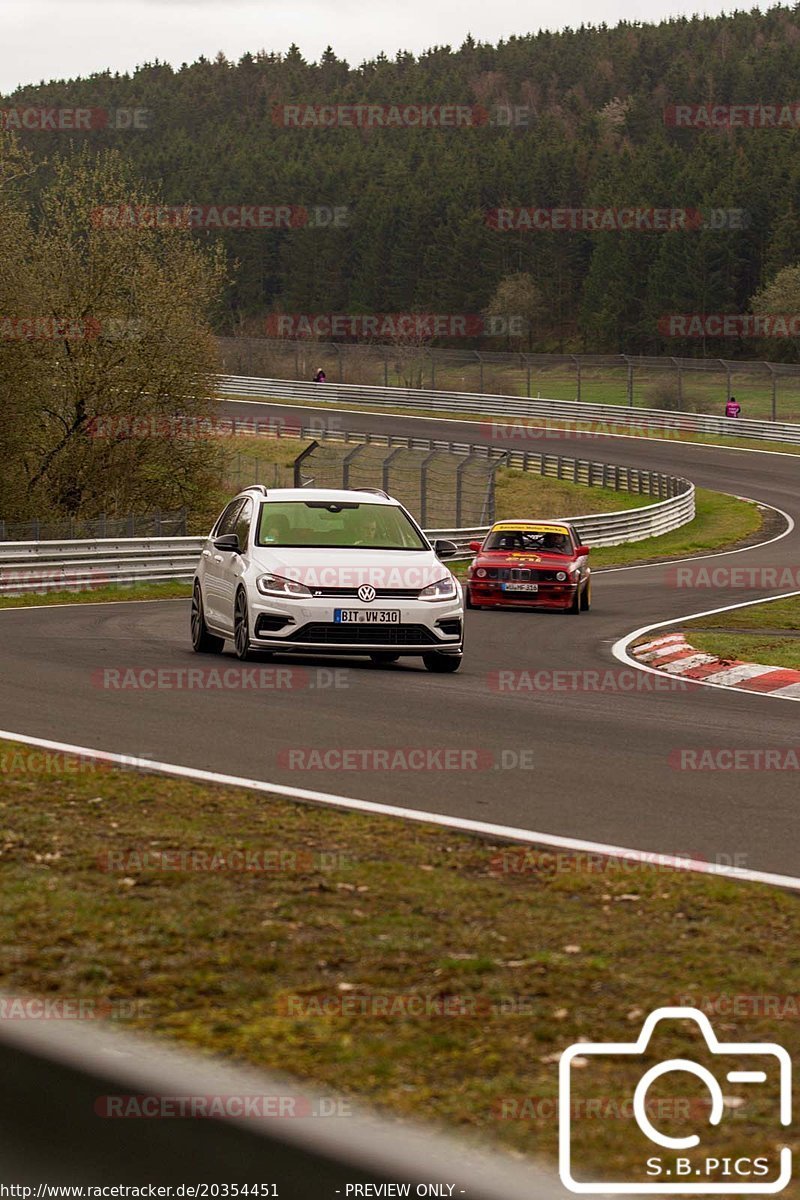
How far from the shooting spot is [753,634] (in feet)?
63.6

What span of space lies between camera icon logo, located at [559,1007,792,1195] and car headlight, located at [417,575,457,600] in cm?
1048

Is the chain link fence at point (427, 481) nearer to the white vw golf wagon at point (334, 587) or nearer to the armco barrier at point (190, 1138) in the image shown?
the white vw golf wagon at point (334, 587)

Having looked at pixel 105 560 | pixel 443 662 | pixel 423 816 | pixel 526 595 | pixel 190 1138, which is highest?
pixel 190 1138

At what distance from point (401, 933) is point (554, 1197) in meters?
2.73

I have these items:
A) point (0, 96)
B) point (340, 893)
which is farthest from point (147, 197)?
point (0, 96)

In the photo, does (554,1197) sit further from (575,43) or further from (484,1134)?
(575,43)

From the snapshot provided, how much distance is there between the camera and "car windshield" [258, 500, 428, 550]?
15477 mm

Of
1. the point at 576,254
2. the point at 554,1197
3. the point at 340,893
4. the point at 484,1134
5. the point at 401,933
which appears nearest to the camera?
the point at 554,1197

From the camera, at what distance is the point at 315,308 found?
474ft

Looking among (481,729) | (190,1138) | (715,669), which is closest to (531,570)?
(715,669)

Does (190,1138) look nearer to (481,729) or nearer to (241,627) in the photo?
(481,729)

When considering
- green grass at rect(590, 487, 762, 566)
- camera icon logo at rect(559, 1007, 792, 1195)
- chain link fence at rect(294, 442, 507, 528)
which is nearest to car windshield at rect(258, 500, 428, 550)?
camera icon logo at rect(559, 1007, 792, 1195)

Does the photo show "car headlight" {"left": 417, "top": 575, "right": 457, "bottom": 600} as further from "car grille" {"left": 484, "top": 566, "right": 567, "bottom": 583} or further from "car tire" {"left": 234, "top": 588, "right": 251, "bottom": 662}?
"car grille" {"left": 484, "top": 566, "right": 567, "bottom": 583}

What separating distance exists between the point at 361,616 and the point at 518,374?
277 feet
